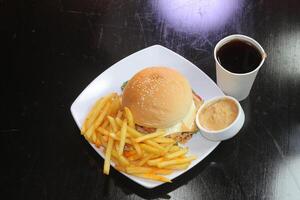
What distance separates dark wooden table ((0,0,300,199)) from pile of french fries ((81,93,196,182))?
0.08 meters

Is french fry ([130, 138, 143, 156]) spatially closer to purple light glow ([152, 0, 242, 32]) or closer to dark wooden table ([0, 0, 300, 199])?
dark wooden table ([0, 0, 300, 199])

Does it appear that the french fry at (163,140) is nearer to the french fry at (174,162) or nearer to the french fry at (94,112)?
the french fry at (174,162)

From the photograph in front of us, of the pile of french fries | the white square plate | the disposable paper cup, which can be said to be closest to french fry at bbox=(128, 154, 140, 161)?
the pile of french fries

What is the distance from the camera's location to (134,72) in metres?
1.55

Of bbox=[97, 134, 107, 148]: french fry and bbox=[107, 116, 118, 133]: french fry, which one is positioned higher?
bbox=[107, 116, 118, 133]: french fry

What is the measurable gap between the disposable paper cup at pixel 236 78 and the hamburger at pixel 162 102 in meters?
0.11

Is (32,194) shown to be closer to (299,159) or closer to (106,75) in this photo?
(106,75)

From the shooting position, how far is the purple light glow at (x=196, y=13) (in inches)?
65.3

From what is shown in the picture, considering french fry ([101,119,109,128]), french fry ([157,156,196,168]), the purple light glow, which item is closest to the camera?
french fry ([157,156,196,168])

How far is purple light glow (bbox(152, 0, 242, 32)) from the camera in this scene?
1659 mm

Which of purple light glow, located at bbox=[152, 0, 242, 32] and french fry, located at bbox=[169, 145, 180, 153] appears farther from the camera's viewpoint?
purple light glow, located at bbox=[152, 0, 242, 32]

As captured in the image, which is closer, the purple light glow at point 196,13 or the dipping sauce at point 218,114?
the dipping sauce at point 218,114

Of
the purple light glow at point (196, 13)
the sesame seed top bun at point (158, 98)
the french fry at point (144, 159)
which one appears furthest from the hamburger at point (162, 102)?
the purple light glow at point (196, 13)

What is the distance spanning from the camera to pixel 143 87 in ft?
4.49
